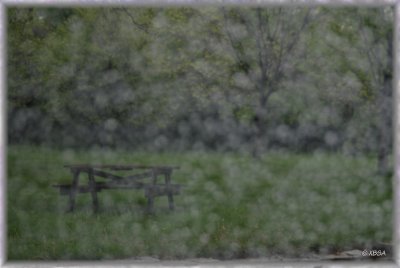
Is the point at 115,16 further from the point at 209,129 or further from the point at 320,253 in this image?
the point at 320,253

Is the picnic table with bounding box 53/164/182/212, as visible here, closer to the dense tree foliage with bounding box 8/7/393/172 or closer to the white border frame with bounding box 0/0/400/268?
the dense tree foliage with bounding box 8/7/393/172

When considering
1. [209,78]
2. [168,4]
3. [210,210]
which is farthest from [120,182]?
[168,4]

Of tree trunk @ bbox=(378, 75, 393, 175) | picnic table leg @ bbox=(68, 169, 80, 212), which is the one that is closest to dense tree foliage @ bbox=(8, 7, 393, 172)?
tree trunk @ bbox=(378, 75, 393, 175)

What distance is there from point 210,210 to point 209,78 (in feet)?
3.91

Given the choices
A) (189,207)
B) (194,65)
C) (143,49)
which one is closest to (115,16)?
(143,49)

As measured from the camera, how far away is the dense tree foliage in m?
7.33

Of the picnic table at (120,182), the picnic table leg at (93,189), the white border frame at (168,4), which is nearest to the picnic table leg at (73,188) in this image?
the picnic table at (120,182)

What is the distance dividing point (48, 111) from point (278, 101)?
207 cm

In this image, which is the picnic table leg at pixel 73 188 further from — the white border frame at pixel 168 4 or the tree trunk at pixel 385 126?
the tree trunk at pixel 385 126

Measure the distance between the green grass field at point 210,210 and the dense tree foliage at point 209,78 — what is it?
0.15m

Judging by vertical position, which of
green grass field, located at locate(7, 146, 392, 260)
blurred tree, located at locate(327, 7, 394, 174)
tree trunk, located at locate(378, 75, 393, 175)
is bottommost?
green grass field, located at locate(7, 146, 392, 260)

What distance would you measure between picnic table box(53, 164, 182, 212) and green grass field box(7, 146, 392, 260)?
5cm

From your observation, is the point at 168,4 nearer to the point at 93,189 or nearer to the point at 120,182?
the point at 120,182

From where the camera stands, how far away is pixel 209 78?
740cm
